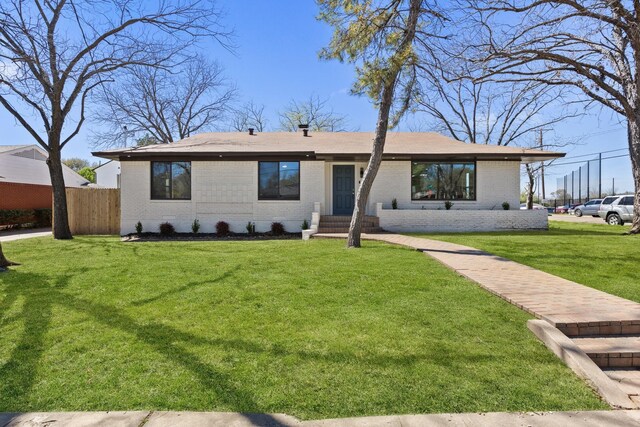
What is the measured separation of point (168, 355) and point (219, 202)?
11.4m

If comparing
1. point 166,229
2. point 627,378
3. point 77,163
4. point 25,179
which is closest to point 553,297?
point 627,378

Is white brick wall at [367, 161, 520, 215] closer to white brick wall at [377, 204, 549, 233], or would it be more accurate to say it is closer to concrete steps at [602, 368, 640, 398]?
white brick wall at [377, 204, 549, 233]

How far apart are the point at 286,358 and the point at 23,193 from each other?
81.2 feet

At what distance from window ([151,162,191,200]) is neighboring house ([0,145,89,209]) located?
454 inches


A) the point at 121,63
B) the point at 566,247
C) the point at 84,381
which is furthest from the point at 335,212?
the point at 84,381

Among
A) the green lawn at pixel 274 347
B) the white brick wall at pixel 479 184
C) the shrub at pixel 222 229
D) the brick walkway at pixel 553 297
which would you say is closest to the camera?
the green lawn at pixel 274 347

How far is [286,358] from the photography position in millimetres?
3211

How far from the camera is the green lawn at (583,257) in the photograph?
5699mm

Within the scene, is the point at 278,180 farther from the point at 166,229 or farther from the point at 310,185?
the point at 166,229

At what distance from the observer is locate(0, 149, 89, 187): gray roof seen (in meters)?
21.5

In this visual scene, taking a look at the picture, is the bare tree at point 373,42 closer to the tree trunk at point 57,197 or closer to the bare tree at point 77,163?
the tree trunk at point 57,197

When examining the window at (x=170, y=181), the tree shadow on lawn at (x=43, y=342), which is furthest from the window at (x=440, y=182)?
the tree shadow on lawn at (x=43, y=342)

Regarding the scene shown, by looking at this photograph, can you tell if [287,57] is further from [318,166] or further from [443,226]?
[443,226]

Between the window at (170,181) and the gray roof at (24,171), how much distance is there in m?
12.2
